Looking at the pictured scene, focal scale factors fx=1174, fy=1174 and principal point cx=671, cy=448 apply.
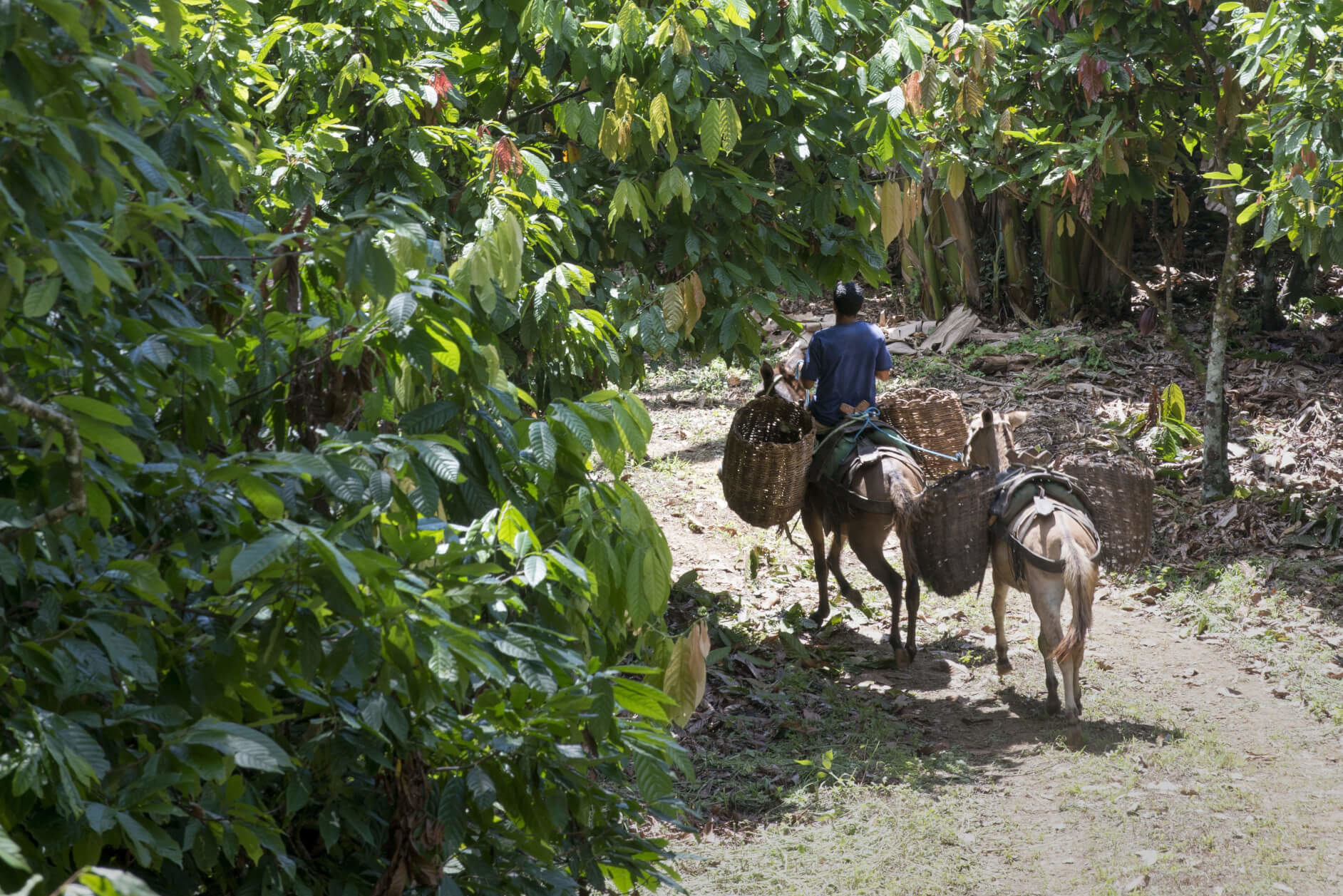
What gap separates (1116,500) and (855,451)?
1781 millimetres

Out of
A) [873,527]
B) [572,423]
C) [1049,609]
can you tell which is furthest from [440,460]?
[873,527]

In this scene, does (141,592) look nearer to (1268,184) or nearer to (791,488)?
(791,488)

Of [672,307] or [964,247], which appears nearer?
[672,307]

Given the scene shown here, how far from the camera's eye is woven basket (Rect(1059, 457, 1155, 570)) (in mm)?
7129

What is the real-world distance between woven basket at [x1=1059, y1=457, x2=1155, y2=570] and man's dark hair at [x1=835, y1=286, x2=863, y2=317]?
6.40 ft

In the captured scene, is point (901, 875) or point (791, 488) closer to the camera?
point (901, 875)

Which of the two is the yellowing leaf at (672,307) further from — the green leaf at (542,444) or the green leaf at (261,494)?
the green leaf at (261,494)

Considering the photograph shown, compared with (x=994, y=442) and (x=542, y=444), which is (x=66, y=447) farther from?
(x=994, y=442)

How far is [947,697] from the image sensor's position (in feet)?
25.5

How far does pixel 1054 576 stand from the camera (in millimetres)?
6758

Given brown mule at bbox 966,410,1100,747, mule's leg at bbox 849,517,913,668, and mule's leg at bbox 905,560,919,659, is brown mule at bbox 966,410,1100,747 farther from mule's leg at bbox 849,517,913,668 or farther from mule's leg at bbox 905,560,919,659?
mule's leg at bbox 849,517,913,668

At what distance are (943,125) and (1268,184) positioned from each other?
2.36m

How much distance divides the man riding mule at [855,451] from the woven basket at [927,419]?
0.67ft

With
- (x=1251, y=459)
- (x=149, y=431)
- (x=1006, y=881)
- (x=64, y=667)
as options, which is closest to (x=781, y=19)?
(x=1006, y=881)
